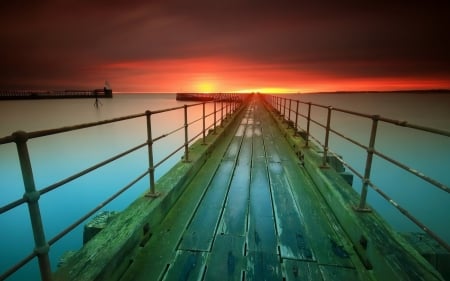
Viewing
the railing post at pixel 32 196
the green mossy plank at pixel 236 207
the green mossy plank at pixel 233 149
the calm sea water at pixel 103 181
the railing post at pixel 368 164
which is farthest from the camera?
the calm sea water at pixel 103 181

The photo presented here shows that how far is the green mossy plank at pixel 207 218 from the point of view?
97.5 inches

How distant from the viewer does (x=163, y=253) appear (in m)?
2.32

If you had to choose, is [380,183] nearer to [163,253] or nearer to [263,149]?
[263,149]

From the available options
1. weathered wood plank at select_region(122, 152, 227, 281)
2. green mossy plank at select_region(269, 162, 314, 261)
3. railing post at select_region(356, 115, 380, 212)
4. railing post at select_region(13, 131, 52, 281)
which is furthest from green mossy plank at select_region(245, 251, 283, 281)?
railing post at select_region(13, 131, 52, 281)

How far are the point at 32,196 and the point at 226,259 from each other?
1.64 meters

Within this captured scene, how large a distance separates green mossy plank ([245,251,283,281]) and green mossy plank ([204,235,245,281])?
8cm

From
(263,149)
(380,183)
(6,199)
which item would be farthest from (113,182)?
(380,183)

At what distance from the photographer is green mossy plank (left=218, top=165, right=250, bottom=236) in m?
2.76

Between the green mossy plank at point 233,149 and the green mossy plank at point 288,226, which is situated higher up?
the green mossy plank at point 233,149

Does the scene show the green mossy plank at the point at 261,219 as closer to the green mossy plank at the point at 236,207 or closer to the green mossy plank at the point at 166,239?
the green mossy plank at the point at 236,207

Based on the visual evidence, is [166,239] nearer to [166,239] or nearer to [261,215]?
[166,239]


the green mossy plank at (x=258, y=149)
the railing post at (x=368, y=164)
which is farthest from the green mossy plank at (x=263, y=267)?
the green mossy plank at (x=258, y=149)

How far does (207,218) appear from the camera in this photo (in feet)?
9.78

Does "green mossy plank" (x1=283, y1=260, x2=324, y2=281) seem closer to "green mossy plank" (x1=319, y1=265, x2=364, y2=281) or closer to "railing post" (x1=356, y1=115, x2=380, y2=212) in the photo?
"green mossy plank" (x1=319, y1=265, x2=364, y2=281)
